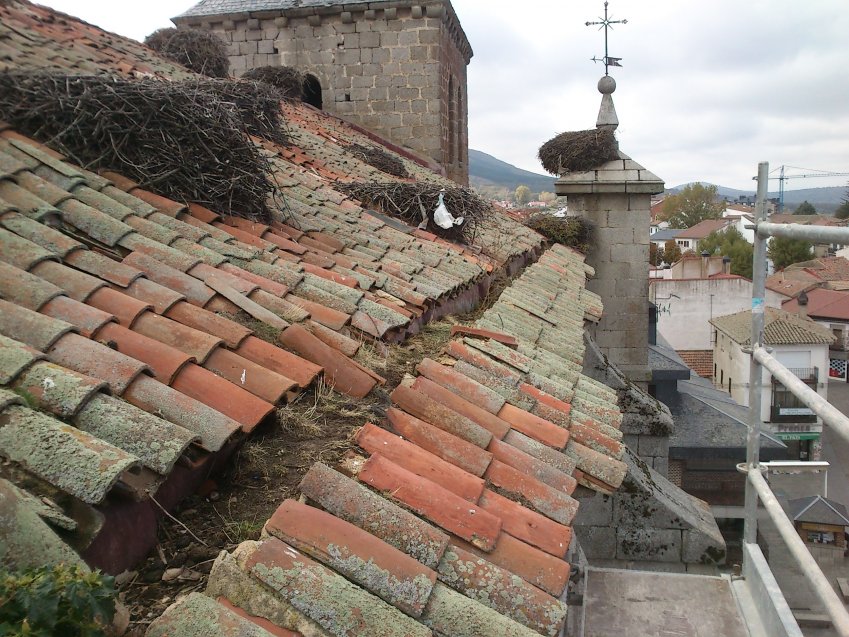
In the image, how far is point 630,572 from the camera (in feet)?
12.1

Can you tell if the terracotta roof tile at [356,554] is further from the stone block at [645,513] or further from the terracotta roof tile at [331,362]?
the stone block at [645,513]

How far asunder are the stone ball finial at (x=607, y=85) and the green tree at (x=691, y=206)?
76.4 m

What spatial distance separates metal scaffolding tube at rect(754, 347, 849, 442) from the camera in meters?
1.74

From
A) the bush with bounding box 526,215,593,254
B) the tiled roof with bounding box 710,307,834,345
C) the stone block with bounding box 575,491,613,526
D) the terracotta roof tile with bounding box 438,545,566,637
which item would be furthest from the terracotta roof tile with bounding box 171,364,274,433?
the tiled roof with bounding box 710,307,834,345

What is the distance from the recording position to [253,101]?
6.62 m

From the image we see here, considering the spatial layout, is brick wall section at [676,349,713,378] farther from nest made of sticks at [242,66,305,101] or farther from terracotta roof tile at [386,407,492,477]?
terracotta roof tile at [386,407,492,477]

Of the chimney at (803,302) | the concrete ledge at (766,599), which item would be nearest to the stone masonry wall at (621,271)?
the concrete ledge at (766,599)

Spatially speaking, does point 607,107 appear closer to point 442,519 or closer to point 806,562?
point 806,562

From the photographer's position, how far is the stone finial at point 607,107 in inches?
442

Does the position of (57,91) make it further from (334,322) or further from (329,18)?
(329,18)

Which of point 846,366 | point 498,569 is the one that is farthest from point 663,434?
point 846,366

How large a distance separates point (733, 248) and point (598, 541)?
4950 centimetres

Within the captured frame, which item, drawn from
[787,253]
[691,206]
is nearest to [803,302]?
[787,253]

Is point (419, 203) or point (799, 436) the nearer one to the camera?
point (419, 203)
